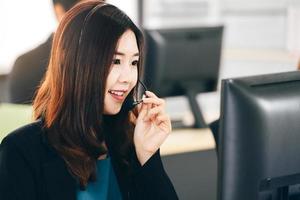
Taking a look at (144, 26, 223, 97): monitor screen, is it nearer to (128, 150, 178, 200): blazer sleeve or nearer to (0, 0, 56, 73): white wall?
(128, 150, 178, 200): blazer sleeve

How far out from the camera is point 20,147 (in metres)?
1.29

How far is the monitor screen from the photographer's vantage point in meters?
2.73

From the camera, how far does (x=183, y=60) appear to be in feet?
9.23

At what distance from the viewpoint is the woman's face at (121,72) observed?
4.26 feet

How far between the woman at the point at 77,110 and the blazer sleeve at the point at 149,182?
0.31 feet

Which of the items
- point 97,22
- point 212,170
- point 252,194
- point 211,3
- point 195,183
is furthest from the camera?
point 211,3

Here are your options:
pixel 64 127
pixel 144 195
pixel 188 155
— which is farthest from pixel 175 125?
pixel 64 127

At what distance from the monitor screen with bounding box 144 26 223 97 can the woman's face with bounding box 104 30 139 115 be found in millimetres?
1391

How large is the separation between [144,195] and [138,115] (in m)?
0.21

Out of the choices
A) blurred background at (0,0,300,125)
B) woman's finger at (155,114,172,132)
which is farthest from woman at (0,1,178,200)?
blurred background at (0,0,300,125)

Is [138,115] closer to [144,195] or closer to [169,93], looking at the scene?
[144,195]

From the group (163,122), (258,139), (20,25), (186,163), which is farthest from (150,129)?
(20,25)

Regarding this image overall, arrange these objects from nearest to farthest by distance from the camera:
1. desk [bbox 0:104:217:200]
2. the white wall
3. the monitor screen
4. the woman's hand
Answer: the woman's hand < desk [bbox 0:104:217:200] < the monitor screen < the white wall

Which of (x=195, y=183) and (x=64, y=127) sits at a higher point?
(x=64, y=127)
